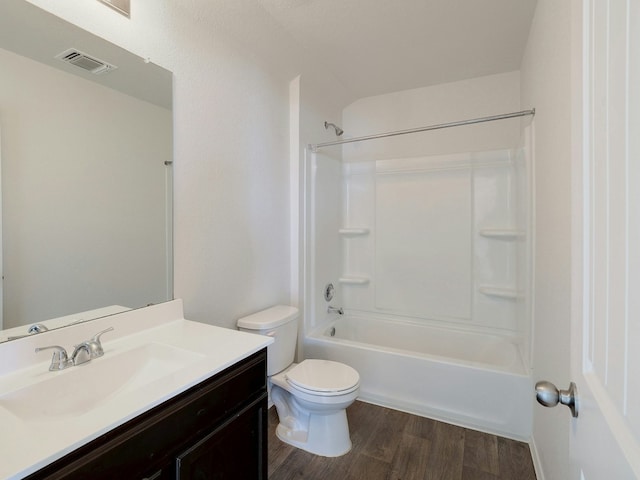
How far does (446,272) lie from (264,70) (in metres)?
2.13

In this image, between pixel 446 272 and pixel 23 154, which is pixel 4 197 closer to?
pixel 23 154

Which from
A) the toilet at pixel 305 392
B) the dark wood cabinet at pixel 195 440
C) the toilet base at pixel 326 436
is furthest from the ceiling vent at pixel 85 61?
the toilet base at pixel 326 436

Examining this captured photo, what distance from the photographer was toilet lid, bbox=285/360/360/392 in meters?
1.69

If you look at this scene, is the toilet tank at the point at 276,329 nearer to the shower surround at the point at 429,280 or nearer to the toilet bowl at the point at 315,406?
the toilet bowl at the point at 315,406

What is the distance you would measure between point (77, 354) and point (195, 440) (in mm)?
474

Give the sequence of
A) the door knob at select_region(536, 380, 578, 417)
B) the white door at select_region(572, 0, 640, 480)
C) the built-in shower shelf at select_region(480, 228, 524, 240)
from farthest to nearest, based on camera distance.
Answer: the built-in shower shelf at select_region(480, 228, 524, 240) → the door knob at select_region(536, 380, 578, 417) → the white door at select_region(572, 0, 640, 480)

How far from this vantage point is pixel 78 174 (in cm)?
117

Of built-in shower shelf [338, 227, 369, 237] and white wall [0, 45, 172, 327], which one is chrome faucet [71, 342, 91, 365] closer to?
white wall [0, 45, 172, 327]

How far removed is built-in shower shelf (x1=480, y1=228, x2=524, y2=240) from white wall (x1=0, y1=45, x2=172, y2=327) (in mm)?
2304

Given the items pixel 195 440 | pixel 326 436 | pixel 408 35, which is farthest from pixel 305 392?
pixel 408 35

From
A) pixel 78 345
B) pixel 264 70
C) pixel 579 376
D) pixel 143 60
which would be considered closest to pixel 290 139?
pixel 264 70

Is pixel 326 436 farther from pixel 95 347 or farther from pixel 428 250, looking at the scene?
pixel 428 250

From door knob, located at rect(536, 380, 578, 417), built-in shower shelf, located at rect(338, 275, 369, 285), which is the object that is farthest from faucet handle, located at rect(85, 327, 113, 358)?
built-in shower shelf, located at rect(338, 275, 369, 285)

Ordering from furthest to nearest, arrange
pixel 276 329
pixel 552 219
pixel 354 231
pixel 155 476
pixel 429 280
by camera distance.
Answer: pixel 354 231, pixel 429 280, pixel 276 329, pixel 552 219, pixel 155 476
